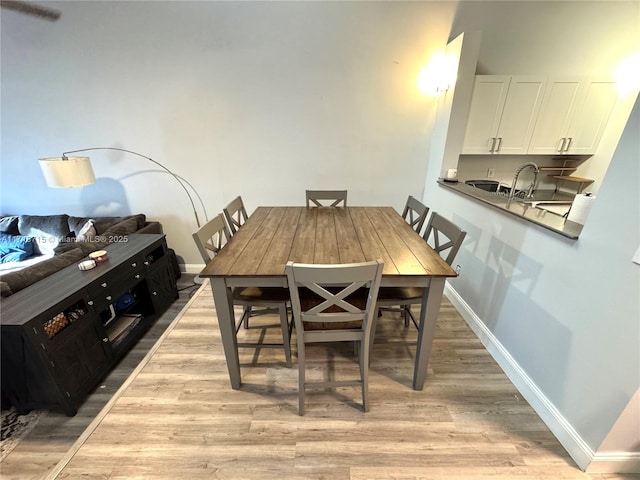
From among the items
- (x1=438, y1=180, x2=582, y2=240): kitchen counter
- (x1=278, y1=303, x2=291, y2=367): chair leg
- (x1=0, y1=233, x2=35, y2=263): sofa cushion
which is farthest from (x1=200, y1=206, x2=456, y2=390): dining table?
(x1=0, y1=233, x2=35, y2=263): sofa cushion

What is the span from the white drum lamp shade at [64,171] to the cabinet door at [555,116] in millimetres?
4474

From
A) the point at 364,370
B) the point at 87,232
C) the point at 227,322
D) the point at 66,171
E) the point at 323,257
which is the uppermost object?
the point at 66,171

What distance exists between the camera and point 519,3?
2355 mm

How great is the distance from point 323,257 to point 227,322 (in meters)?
0.67

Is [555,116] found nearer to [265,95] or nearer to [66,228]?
[265,95]

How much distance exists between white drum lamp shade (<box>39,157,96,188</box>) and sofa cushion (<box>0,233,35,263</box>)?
3.56 feet

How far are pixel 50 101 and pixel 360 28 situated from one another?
3290 mm

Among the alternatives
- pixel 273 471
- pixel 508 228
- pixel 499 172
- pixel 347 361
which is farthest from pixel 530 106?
pixel 273 471

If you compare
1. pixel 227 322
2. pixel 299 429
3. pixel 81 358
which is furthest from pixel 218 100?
pixel 299 429

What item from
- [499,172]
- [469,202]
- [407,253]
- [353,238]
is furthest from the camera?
[499,172]

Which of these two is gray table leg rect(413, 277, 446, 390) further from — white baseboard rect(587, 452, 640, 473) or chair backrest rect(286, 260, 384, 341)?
white baseboard rect(587, 452, 640, 473)

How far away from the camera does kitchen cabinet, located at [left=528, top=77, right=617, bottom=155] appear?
8.16 ft

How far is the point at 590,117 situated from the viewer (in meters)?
2.58

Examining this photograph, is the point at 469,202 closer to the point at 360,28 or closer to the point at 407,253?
the point at 407,253
